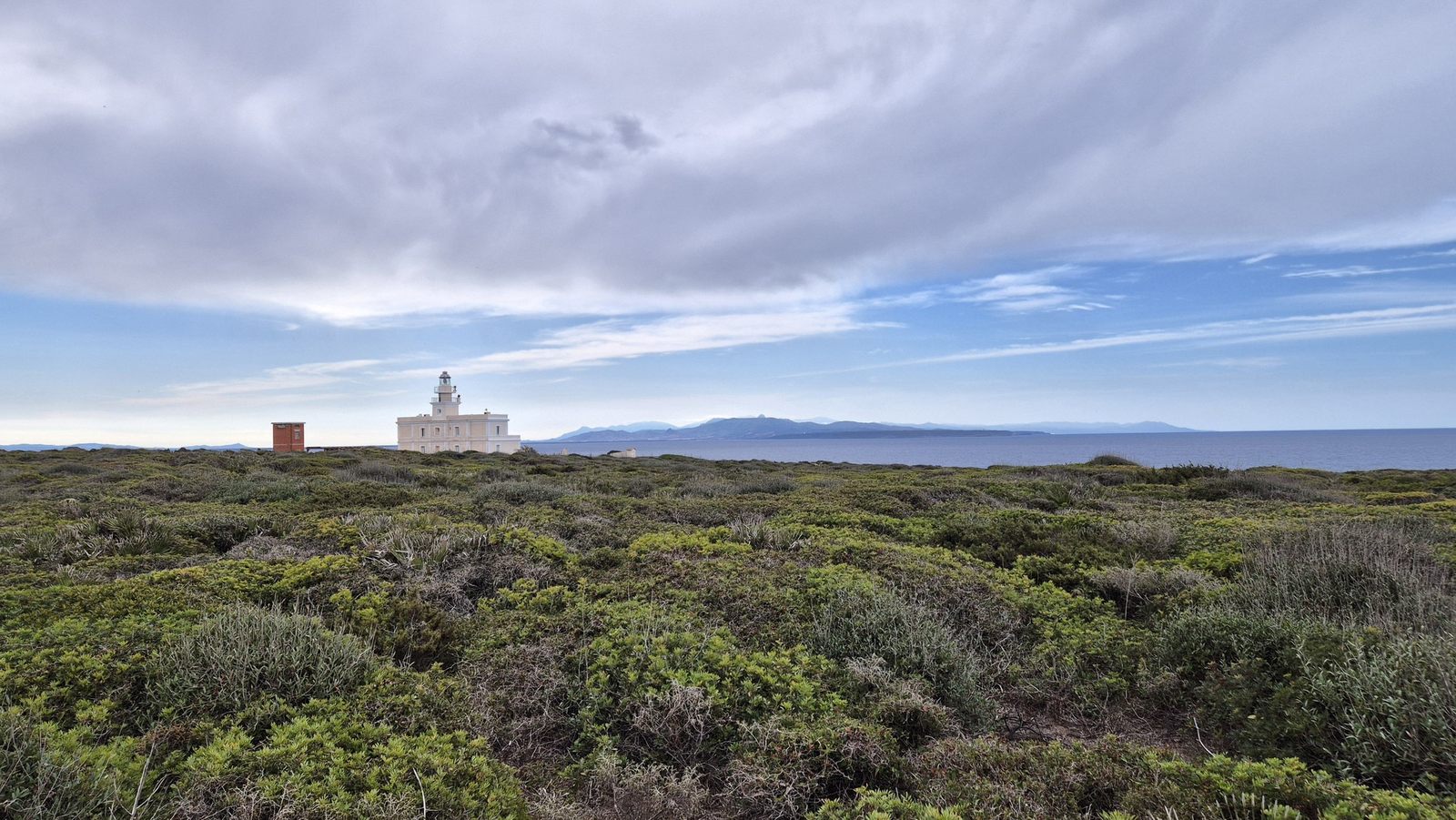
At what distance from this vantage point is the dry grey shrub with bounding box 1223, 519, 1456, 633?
5.18m

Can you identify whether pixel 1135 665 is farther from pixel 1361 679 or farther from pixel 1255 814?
pixel 1255 814

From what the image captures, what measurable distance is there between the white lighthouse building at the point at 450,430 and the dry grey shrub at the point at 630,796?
70.6 meters

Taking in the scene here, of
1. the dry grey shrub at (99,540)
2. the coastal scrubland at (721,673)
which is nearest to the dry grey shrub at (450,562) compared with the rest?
the coastal scrubland at (721,673)

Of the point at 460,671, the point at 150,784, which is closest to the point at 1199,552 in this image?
the point at 460,671

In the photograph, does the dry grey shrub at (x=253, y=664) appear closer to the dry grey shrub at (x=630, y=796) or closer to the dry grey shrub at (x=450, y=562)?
the dry grey shrub at (x=450, y=562)

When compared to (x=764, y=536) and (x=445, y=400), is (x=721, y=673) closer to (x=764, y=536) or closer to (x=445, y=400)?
(x=764, y=536)

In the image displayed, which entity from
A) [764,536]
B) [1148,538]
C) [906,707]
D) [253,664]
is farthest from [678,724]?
[1148,538]

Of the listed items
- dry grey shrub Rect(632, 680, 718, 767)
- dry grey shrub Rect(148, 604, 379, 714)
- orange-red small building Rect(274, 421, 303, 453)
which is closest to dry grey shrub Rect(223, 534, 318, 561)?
dry grey shrub Rect(148, 604, 379, 714)

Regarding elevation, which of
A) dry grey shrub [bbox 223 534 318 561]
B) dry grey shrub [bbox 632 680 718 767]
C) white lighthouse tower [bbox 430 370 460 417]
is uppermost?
white lighthouse tower [bbox 430 370 460 417]

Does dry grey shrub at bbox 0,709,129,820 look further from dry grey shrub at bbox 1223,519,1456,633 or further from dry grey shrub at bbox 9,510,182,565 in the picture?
dry grey shrub at bbox 1223,519,1456,633

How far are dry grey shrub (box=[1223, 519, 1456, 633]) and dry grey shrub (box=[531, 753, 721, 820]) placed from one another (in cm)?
493

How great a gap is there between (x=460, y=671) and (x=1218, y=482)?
18326mm

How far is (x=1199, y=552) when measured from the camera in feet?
26.2

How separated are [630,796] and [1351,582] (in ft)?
22.4
